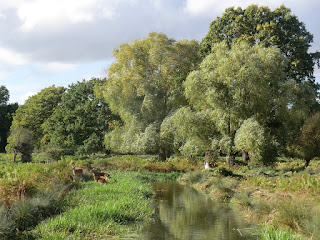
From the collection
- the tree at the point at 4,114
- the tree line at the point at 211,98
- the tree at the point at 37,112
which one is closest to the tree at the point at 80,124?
the tree line at the point at 211,98

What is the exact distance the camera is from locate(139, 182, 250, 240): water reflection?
9.98 m

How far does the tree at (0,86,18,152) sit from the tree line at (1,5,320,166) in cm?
2053

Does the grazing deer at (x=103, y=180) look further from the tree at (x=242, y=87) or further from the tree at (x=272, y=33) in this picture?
the tree at (x=272, y=33)

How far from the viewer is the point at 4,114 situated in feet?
225

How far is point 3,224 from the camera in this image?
8.24m

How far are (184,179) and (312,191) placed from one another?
11685 mm

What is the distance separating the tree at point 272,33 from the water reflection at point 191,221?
69.8 ft

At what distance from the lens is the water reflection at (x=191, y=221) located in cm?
998

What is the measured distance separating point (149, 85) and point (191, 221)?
26.5 metres

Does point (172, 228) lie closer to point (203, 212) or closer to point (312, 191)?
point (203, 212)

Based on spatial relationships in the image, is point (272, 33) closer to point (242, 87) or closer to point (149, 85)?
point (242, 87)

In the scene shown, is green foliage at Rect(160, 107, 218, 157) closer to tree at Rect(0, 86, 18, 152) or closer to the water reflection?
the water reflection

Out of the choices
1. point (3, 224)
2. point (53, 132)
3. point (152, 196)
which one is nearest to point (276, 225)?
point (3, 224)

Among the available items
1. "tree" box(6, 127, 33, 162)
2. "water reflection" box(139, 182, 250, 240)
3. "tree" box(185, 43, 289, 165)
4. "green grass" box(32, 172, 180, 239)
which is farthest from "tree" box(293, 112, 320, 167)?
"tree" box(6, 127, 33, 162)
